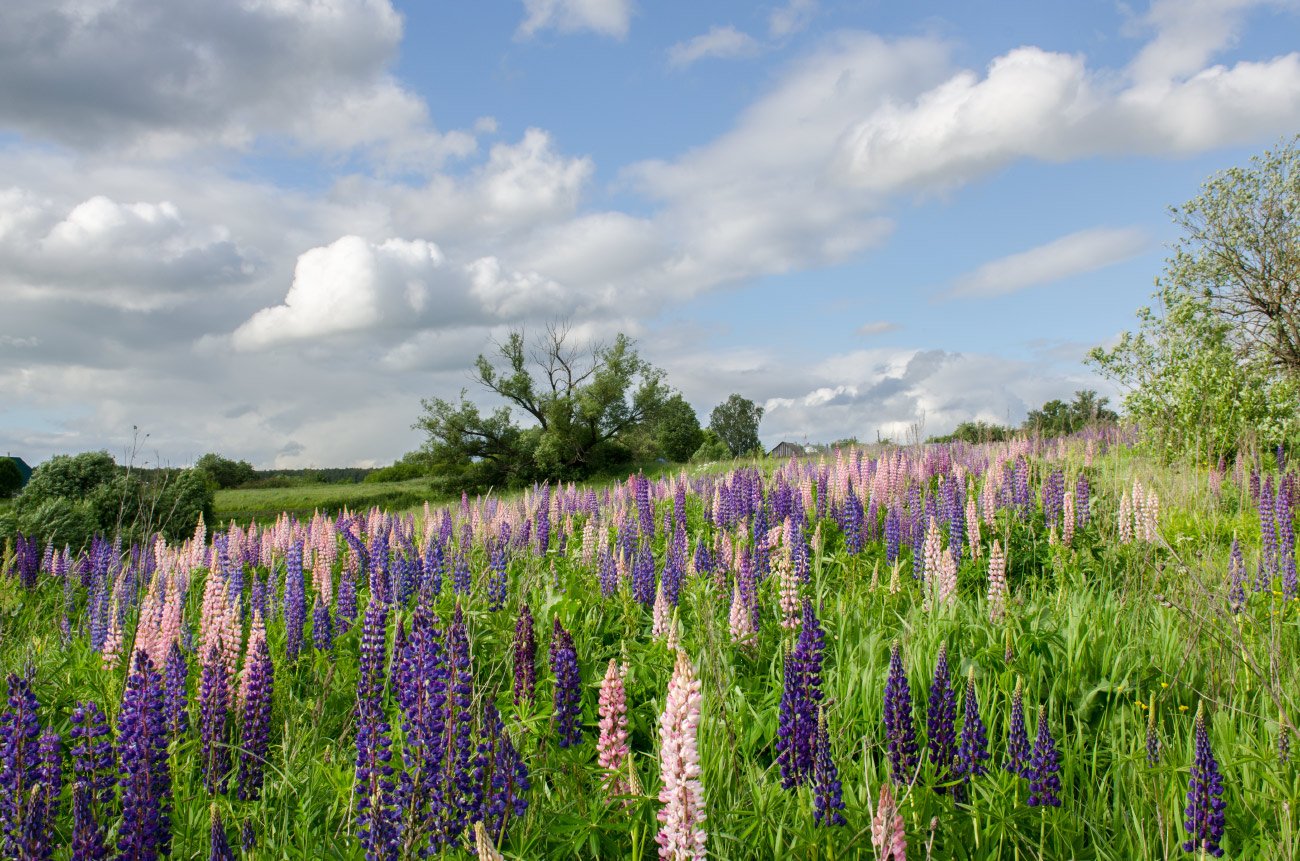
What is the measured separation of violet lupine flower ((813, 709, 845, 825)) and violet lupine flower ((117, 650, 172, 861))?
2669mm

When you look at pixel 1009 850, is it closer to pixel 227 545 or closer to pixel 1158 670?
pixel 1158 670

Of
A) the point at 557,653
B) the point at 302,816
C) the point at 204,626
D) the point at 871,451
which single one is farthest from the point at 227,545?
the point at 871,451

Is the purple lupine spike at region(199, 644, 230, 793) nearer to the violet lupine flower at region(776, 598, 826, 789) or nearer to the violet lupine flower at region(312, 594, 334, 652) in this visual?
the violet lupine flower at region(312, 594, 334, 652)

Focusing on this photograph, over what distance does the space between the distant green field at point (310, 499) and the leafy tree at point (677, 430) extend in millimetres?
14542

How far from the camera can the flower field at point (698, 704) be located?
10.3 feet

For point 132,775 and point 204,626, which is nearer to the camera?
point 132,775

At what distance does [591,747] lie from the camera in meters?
4.21

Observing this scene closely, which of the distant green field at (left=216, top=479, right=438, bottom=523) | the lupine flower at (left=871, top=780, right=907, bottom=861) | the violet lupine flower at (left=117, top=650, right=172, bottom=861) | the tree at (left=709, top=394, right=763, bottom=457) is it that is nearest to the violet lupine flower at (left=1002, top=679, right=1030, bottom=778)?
the lupine flower at (left=871, top=780, right=907, bottom=861)

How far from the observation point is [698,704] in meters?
2.56

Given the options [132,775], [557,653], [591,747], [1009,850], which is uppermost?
[557,653]

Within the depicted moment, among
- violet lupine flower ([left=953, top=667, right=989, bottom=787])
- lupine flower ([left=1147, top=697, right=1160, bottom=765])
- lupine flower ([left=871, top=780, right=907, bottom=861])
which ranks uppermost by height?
lupine flower ([left=871, top=780, right=907, bottom=861])

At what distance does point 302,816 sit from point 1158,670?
5595 millimetres

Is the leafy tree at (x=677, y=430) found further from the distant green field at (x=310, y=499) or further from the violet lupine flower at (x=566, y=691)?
the violet lupine flower at (x=566, y=691)

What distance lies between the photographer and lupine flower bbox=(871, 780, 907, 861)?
2232mm
